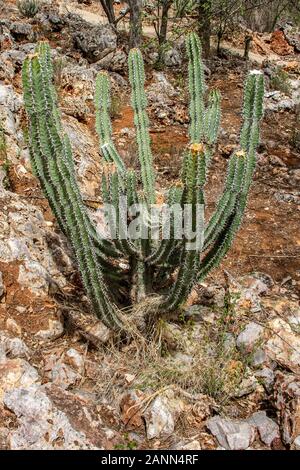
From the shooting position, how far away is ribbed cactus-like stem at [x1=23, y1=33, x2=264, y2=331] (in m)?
2.52

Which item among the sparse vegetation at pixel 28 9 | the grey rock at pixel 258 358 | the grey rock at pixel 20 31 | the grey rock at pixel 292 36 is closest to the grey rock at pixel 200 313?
the grey rock at pixel 258 358

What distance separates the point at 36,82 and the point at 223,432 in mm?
2070

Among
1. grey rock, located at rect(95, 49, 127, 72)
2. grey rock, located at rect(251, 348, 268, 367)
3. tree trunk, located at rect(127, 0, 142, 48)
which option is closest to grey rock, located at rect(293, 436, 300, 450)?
grey rock, located at rect(251, 348, 268, 367)

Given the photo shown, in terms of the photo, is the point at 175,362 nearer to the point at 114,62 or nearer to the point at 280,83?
the point at 114,62

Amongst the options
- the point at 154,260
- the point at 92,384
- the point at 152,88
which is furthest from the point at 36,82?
the point at 152,88

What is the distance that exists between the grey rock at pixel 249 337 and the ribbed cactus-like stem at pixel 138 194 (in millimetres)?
499

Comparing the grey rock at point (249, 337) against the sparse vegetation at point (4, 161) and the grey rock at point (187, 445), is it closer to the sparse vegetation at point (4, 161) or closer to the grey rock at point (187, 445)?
the grey rock at point (187, 445)

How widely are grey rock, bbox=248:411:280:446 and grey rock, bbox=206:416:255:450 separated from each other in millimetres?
53

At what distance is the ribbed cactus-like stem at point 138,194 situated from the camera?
2.52 metres

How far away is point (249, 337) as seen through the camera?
3248 millimetres

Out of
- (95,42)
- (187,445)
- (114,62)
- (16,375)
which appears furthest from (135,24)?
(187,445)
